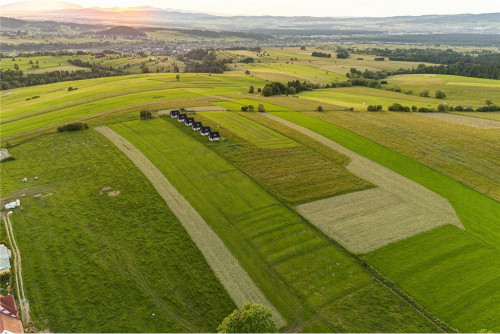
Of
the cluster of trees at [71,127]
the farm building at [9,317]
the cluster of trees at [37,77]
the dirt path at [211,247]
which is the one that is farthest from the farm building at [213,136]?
the cluster of trees at [37,77]

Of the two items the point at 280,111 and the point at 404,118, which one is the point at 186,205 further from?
the point at 404,118

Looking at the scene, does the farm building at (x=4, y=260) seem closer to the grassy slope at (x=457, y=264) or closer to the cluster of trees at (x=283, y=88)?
the grassy slope at (x=457, y=264)

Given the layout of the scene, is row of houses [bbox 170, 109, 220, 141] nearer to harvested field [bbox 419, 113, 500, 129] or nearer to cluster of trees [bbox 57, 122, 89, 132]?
cluster of trees [bbox 57, 122, 89, 132]

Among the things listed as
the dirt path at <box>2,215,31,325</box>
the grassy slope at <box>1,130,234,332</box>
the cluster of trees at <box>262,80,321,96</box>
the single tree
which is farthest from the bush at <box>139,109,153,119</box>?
the single tree

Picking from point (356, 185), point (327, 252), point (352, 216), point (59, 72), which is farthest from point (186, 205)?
point (59, 72)

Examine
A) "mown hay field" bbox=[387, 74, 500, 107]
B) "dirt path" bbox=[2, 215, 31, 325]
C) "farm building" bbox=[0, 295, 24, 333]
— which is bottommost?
"dirt path" bbox=[2, 215, 31, 325]

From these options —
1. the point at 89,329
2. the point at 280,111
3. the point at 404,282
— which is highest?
the point at 280,111
